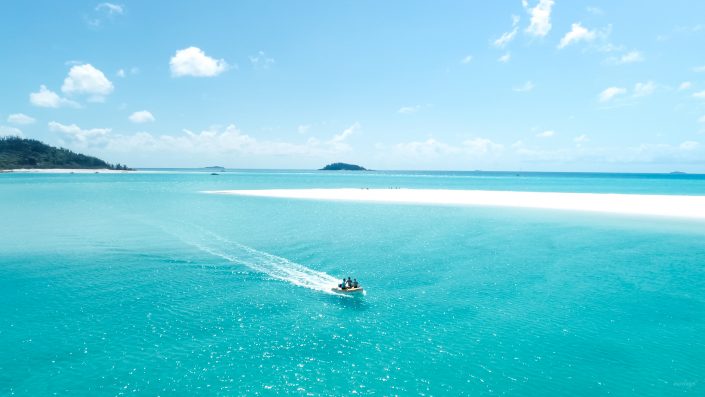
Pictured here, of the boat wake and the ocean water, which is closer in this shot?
the ocean water

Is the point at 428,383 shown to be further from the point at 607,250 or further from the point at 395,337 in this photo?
the point at 607,250

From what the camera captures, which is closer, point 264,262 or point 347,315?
point 347,315

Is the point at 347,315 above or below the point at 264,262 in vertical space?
below

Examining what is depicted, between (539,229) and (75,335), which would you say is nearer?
(75,335)

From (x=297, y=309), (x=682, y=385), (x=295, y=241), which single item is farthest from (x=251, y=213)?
(x=682, y=385)
